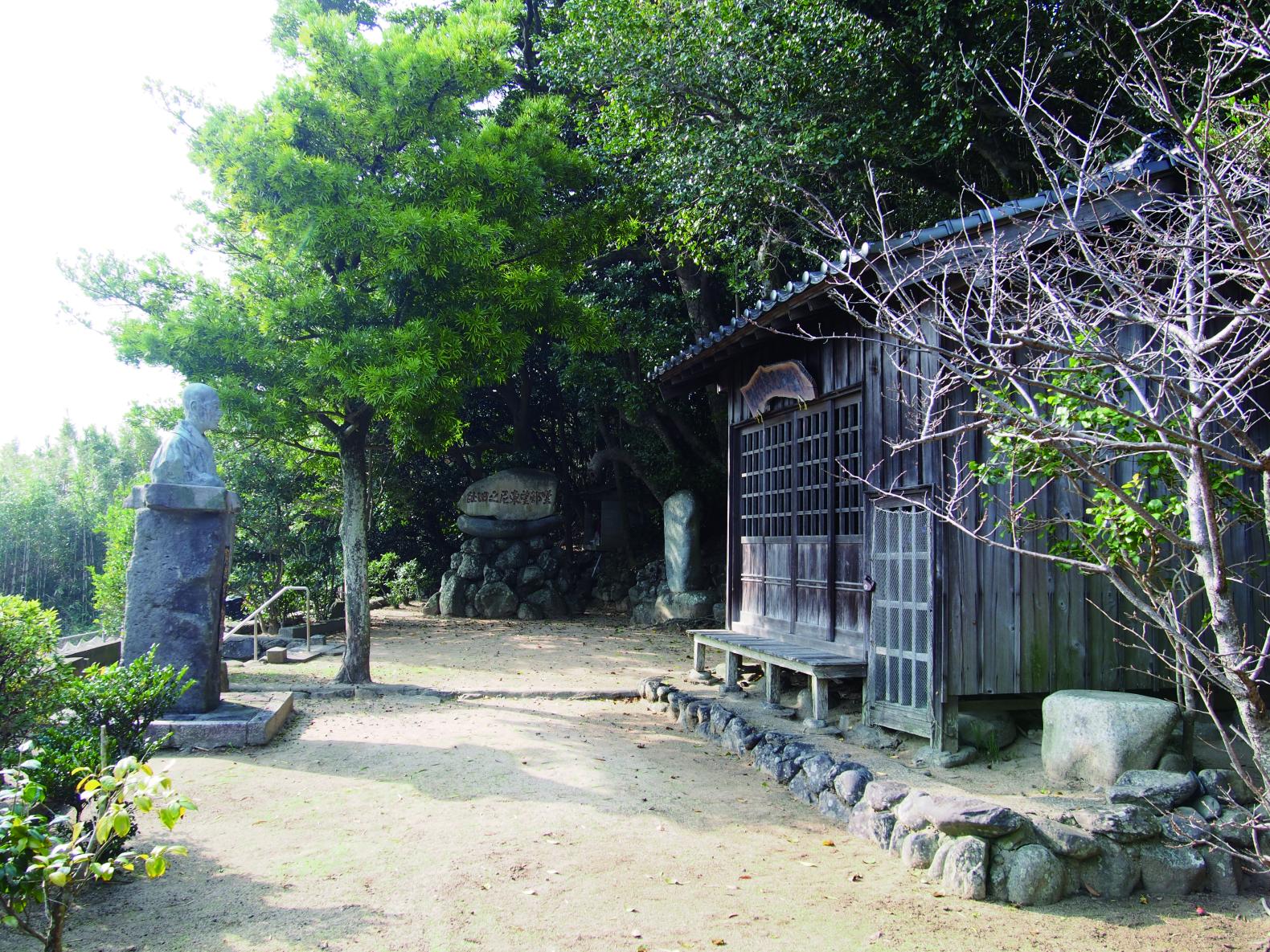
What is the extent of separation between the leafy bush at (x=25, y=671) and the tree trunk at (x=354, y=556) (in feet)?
19.6

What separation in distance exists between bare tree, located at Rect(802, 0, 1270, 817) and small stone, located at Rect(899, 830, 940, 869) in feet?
5.23

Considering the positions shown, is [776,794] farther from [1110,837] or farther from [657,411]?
[657,411]

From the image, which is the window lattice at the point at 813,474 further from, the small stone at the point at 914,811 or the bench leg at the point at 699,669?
the small stone at the point at 914,811

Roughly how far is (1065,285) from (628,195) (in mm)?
8974

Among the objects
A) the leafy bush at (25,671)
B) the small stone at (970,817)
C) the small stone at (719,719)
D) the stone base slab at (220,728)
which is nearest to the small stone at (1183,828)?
the small stone at (970,817)

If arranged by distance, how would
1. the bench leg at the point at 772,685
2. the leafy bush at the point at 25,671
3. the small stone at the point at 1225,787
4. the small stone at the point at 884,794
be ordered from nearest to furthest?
1. the leafy bush at the point at 25,671
2. the small stone at the point at 1225,787
3. the small stone at the point at 884,794
4. the bench leg at the point at 772,685

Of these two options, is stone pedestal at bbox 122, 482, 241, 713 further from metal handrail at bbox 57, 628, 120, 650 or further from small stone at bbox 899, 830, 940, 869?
small stone at bbox 899, 830, 940, 869

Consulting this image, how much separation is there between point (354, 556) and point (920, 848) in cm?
788

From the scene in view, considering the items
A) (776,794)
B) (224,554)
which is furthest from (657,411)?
(776,794)

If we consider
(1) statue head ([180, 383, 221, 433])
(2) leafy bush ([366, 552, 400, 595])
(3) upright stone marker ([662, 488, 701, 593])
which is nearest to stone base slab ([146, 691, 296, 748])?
(1) statue head ([180, 383, 221, 433])

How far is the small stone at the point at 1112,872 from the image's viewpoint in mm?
4539

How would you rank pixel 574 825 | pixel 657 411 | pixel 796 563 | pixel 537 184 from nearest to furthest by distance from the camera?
pixel 574 825, pixel 796 563, pixel 537 184, pixel 657 411

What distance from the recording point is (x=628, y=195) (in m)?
14.0

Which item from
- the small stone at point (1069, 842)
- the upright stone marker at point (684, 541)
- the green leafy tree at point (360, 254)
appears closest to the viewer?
the small stone at point (1069, 842)
